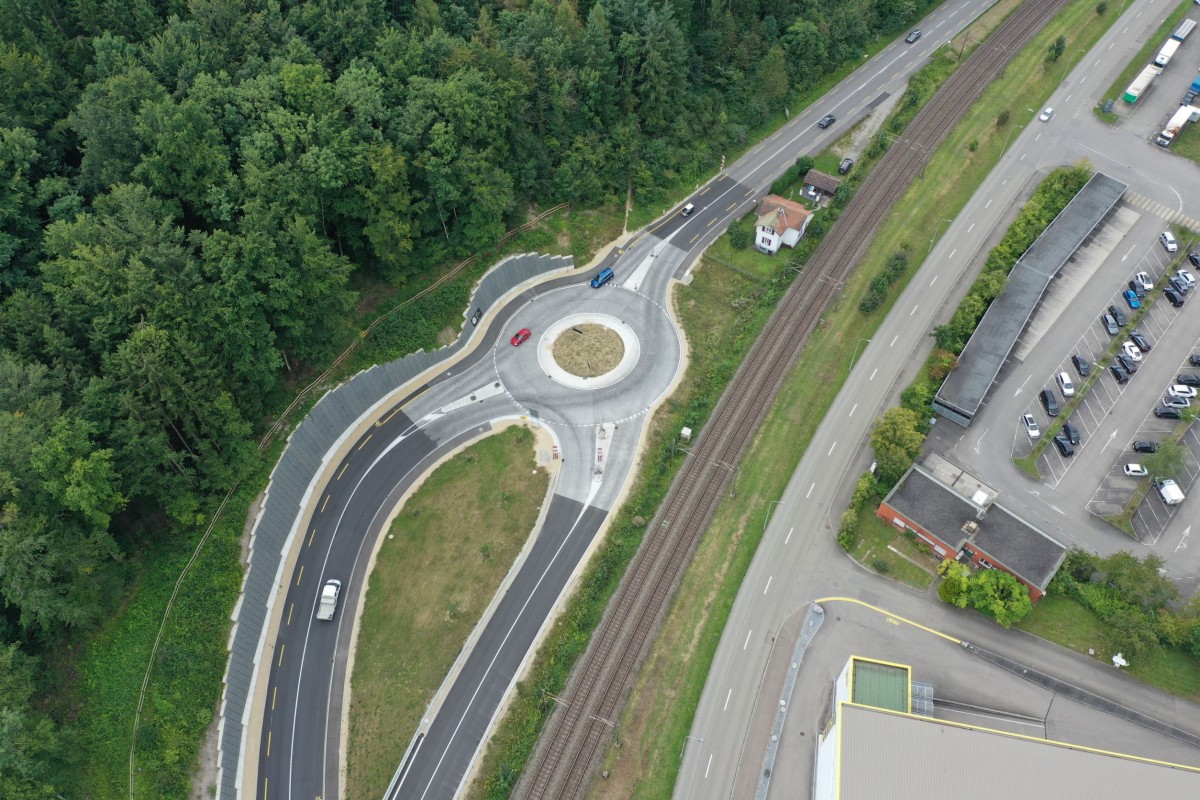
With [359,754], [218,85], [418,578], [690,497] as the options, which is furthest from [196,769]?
[218,85]

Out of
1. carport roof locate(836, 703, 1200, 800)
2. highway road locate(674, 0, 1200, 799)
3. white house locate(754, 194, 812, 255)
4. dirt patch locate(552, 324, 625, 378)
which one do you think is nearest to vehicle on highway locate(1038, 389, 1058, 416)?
highway road locate(674, 0, 1200, 799)

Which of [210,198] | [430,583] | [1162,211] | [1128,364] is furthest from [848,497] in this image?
[210,198]

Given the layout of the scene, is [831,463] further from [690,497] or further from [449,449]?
[449,449]

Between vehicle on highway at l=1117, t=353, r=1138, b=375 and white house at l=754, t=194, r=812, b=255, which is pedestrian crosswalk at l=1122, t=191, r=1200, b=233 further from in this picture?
white house at l=754, t=194, r=812, b=255

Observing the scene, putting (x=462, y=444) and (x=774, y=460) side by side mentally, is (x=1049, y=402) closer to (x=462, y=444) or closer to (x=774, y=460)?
(x=774, y=460)

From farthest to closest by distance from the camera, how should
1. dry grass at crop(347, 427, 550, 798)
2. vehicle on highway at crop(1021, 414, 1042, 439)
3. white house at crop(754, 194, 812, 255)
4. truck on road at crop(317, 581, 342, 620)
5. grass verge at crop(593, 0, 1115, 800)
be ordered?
white house at crop(754, 194, 812, 255), vehicle on highway at crop(1021, 414, 1042, 439), truck on road at crop(317, 581, 342, 620), dry grass at crop(347, 427, 550, 798), grass verge at crop(593, 0, 1115, 800)

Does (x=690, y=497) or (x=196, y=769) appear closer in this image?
(x=196, y=769)

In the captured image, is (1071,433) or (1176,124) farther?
(1176,124)
